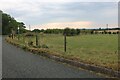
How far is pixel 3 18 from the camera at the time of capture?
10400 centimetres

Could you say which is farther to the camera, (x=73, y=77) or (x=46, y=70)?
(x=46, y=70)

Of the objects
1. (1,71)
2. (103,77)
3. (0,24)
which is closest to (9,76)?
(1,71)

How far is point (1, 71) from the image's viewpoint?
455 inches

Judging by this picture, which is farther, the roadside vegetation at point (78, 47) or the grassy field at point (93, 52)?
the roadside vegetation at point (78, 47)

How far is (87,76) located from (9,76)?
8.31 feet

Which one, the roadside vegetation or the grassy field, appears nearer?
the grassy field

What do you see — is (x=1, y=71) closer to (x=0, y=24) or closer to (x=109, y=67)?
(x=109, y=67)

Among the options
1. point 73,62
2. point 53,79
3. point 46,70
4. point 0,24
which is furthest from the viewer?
point 0,24

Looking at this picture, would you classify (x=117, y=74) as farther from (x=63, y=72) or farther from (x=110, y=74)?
(x=63, y=72)

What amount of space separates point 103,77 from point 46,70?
2.51 m

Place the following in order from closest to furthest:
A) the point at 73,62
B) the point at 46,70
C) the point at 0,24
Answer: the point at 46,70
the point at 73,62
the point at 0,24

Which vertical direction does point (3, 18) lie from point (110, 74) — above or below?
above

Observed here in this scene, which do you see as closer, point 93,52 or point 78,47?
point 93,52

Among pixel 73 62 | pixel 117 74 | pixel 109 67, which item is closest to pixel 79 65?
pixel 73 62
